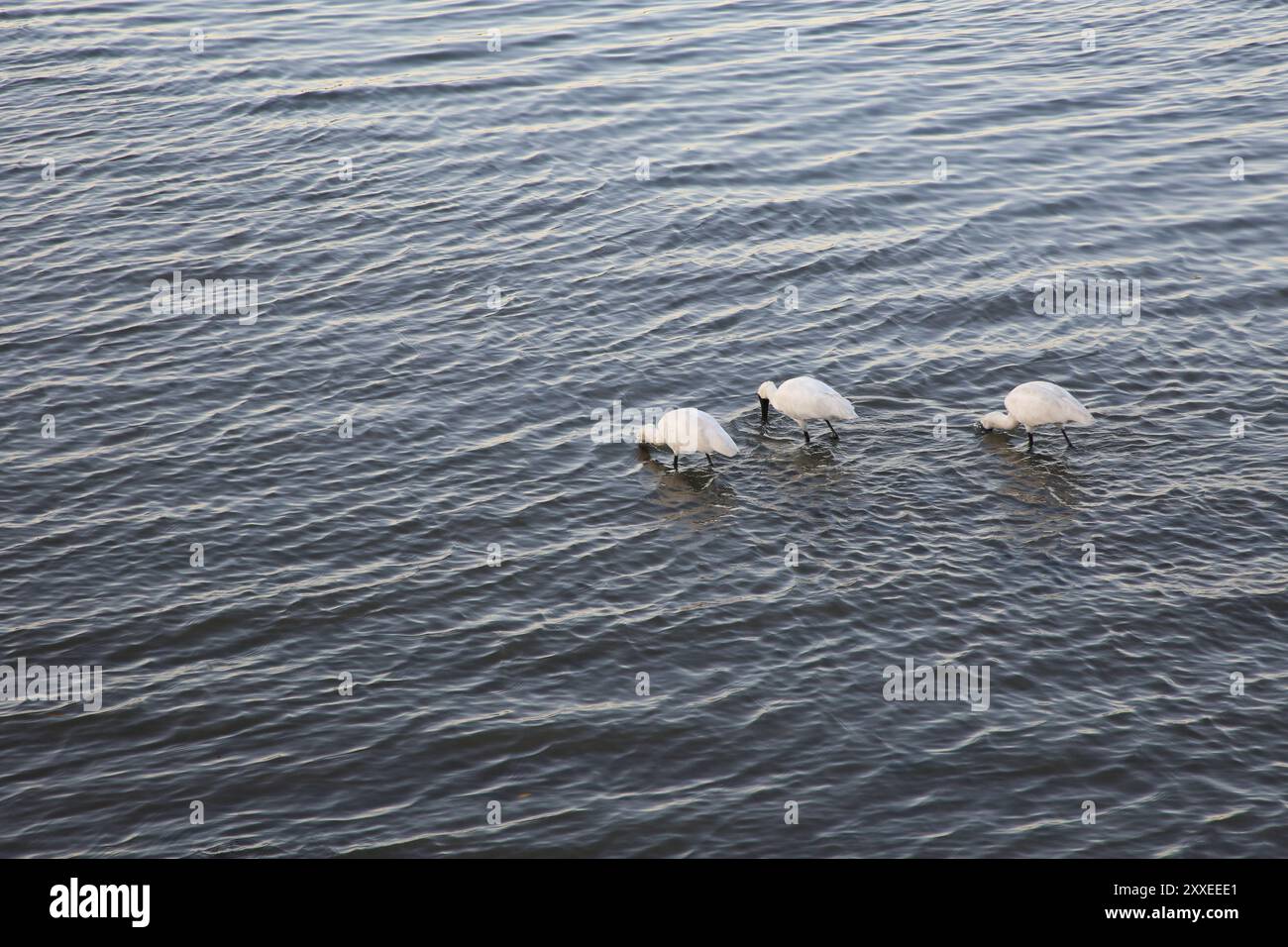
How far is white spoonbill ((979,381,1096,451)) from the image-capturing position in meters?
22.7

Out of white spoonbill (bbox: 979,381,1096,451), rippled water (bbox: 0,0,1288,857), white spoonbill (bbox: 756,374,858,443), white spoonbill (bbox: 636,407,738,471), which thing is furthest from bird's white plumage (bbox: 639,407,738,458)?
white spoonbill (bbox: 979,381,1096,451)

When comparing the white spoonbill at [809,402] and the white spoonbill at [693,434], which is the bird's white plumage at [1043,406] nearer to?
the white spoonbill at [809,402]

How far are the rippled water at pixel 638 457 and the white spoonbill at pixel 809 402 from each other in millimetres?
639

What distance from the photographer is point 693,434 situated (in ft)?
73.7

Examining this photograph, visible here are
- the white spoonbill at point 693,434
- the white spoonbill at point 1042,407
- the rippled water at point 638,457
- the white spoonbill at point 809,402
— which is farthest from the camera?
the white spoonbill at point 809,402

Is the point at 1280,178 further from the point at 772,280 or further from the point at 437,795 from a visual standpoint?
the point at 437,795

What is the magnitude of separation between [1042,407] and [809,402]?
12.2 feet

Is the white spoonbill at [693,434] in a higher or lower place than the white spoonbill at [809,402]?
lower

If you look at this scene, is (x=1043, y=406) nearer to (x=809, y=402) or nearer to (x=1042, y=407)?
(x=1042, y=407)

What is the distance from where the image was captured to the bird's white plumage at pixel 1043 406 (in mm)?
22656

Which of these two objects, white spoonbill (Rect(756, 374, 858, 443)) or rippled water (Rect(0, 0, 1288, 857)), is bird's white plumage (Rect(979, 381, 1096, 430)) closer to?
rippled water (Rect(0, 0, 1288, 857))

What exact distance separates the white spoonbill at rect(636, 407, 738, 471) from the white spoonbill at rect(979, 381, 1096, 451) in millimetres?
4601

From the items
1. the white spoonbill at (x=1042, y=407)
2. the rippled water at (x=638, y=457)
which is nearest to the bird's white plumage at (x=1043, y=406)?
the white spoonbill at (x=1042, y=407)

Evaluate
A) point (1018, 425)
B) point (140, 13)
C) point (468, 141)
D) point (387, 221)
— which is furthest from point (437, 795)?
point (140, 13)
